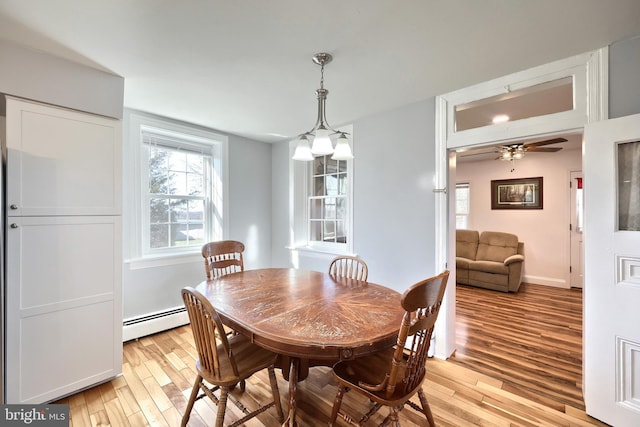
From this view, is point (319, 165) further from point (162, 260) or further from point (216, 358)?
point (216, 358)

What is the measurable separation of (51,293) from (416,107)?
10.9ft

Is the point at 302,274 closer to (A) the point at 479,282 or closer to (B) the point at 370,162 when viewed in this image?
(B) the point at 370,162

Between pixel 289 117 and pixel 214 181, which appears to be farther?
pixel 214 181

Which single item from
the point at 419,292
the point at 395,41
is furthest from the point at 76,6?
the point at 419,292

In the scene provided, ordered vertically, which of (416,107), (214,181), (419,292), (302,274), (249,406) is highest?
(416,107)

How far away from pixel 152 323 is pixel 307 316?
2.35m

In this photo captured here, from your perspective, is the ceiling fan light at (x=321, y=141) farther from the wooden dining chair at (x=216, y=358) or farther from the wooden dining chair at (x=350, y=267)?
the wooden dining chair at (x=216, y=358)

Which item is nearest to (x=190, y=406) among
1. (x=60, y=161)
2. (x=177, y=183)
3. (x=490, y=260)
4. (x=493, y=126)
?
(x=60, y=161)

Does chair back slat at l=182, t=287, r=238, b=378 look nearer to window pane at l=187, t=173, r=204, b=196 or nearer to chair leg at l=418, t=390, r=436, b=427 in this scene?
chair leg at l=418, t=390, r=436, b=427

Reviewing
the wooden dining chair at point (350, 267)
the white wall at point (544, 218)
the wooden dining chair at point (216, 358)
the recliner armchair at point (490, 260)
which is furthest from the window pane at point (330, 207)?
the white wall at point (544, 218)

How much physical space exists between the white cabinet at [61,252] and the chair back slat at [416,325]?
217cm

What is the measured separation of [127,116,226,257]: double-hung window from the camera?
302 cm

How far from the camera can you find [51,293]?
6.05 ft

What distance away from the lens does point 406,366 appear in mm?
1342
